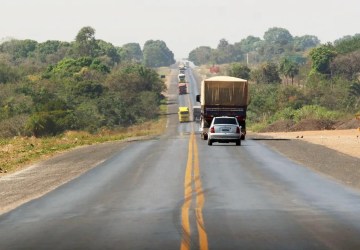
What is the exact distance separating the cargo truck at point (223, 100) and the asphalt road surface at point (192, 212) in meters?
20.4

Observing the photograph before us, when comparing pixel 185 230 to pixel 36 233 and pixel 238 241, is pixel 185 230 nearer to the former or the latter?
pixel 238 241

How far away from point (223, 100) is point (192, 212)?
34897 millimetres

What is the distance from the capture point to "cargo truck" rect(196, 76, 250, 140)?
166ft

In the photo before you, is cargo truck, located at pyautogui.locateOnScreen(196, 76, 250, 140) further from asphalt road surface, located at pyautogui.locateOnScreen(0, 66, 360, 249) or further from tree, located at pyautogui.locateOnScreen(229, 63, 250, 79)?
tree, located at pyautogui.locateOnScreen(229, 63, 250, 79)

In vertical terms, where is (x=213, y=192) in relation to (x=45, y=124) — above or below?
above

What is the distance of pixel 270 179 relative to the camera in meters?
24.8

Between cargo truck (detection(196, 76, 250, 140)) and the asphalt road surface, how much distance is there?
20.4 meters

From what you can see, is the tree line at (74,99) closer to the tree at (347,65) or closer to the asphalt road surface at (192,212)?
the tree at (347,65)

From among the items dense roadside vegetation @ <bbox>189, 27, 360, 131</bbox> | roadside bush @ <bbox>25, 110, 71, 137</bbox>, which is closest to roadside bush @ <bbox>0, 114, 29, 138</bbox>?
roadside bush @ <bbox>25, 110, 71, 137</bbox>

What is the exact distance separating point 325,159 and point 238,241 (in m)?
22.8

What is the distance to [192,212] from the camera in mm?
A: 16453

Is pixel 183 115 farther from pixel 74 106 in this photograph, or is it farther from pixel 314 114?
pixel 314 114

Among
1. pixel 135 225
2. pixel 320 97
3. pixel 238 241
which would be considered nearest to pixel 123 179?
pixel 135 225

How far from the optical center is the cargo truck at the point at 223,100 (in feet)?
166
